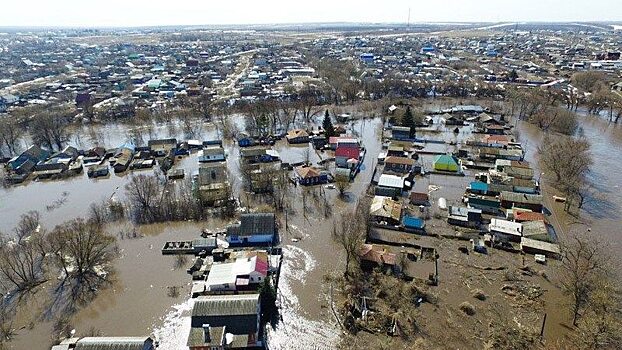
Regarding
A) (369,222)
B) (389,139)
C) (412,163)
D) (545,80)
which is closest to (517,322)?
(369,222)

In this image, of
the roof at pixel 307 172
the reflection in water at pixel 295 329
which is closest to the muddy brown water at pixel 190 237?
A: the reflection in water at pixel 295 329

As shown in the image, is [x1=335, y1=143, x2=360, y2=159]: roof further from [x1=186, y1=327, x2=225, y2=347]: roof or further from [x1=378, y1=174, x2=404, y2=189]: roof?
[x1=186, y1=327, x2=225, y2=347]: roof

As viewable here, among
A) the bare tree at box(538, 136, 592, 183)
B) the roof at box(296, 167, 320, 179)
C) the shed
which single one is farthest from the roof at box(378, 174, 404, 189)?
the bare tree at box(538, 136, 592, 183)

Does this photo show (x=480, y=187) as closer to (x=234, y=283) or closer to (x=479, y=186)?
(x=479, y=186)

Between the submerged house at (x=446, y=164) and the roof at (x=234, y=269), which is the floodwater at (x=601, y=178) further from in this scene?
the roof at (x=234, y=269)

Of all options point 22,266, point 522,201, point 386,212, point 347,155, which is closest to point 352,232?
point 386,212
